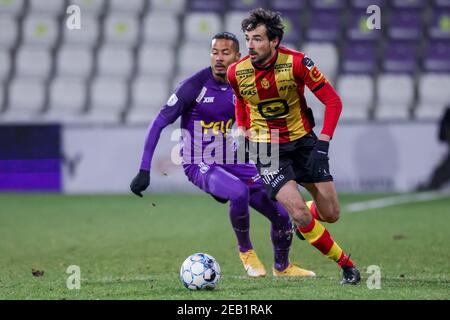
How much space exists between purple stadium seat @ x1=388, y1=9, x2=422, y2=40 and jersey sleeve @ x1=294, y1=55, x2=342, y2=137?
38.3 feet

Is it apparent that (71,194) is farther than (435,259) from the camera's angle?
Yes

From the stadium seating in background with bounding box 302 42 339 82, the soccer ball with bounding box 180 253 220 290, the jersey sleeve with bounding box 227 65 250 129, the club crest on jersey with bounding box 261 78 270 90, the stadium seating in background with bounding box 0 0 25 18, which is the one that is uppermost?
the stadium seating in background with bounding box 0 0 25 18

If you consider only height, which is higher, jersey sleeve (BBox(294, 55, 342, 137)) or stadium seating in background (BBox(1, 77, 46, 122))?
jersey sleeve (BBox(294, 55, 342, 137))

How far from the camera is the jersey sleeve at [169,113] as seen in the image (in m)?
7.71

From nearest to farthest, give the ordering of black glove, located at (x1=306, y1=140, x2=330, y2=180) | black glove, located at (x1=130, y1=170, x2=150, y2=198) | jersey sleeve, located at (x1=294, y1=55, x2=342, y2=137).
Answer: black glove, located at (x1=306, y1=140, x2=330, y2=180), jersey sleeve, located at (x1=294, y1=55, x2=342, y2=137), black glove, located at (x1=130, y1=170, x2=150, y2=198)

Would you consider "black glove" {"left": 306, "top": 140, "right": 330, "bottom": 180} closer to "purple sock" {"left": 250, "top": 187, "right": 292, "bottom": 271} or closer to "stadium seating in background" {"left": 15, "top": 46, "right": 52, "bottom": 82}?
"purple sock" {"left": 250, "top": 187, "right": 292, "bottom": 271}

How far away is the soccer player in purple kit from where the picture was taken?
25.8 feet

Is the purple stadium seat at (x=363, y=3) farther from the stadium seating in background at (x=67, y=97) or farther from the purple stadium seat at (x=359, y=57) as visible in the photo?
the stadium seating in background at (x=67, y=97)

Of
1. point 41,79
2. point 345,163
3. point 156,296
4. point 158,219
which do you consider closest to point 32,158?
point 41,79

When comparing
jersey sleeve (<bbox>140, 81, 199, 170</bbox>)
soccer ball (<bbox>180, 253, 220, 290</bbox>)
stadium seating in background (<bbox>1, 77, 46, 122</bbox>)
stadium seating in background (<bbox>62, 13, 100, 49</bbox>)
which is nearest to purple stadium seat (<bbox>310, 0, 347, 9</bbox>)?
stadium seating in background (<bbox>62, 13, 100, 49</bbox>)

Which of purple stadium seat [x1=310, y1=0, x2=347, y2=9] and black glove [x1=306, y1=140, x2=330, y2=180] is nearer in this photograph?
black glove [x1=306, y1=140, x2=330, y2=180]
